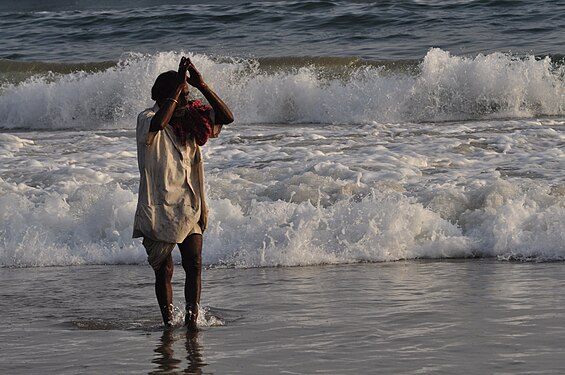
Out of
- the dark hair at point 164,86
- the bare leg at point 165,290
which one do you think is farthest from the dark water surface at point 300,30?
the dark hair at point 164,86

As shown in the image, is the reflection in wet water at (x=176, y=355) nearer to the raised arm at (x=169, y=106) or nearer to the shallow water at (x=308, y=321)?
the shallow water at (x=308, y=321)

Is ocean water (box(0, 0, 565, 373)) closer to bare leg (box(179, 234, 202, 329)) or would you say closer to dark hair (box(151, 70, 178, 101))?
bare leg (box(179, 234, 202, 329))

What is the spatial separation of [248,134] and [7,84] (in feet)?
23.5

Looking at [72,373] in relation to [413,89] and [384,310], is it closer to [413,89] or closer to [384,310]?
[384,310]

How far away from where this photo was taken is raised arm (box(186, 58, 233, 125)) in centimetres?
580

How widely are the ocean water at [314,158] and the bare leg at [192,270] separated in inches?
6.9

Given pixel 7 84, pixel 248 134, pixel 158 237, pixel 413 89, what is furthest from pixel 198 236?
pixel 7 84

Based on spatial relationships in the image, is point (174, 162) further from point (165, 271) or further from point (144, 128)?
point (165, 271)

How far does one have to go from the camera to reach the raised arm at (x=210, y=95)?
580 cm

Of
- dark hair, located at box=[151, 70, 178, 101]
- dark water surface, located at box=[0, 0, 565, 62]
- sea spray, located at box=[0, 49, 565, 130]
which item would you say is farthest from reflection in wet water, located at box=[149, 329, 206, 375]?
dark water surface, located at box=[0, 0, 565, 62]

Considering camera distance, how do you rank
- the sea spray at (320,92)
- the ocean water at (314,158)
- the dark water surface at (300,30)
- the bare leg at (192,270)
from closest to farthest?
the bare leg at (192,270) → the ocean water at (314,158) → the sea spray at (320,92) → the dark water surface at (300,30)

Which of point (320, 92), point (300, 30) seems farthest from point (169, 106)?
point (300, 30)

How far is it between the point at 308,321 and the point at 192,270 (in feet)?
2.29

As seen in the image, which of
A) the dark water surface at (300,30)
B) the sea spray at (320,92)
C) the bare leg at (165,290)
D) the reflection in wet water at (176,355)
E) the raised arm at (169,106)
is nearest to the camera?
the reflection in wet water at (176,355)
